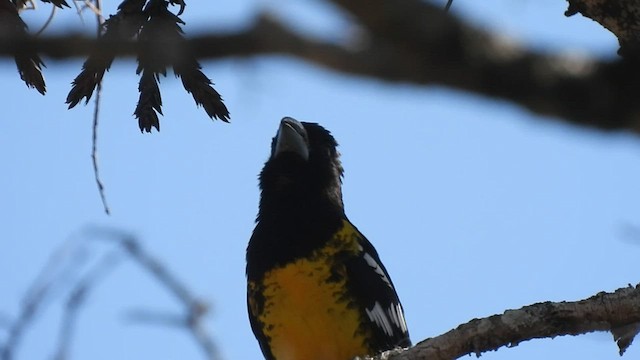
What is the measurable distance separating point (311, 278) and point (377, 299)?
16.2 inches

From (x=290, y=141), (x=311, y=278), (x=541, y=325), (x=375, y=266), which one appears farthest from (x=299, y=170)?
(x=541, y=325)

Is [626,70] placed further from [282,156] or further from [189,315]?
[282,156]

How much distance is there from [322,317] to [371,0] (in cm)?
382

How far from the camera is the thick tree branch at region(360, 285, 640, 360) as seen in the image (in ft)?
10.1

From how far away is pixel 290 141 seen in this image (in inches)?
229

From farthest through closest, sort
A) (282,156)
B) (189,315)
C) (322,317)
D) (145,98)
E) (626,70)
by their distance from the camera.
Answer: (282,156), (322,317), (189,315), (145,98), (626,70)

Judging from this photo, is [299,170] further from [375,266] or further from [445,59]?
[445,59]

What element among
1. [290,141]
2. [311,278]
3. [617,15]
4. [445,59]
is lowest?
[445,59]

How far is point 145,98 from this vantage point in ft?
10.3

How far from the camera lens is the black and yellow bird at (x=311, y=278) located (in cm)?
488

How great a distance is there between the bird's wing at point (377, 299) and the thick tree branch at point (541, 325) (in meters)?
1.50

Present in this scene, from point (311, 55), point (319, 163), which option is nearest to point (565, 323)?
point (311, 55)

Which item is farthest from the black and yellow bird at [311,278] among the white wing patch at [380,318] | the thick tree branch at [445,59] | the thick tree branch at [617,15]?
the thick tree branch at [445,59]

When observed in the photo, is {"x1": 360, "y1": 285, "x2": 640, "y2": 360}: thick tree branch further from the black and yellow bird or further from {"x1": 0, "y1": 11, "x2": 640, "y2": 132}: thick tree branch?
{"x1": 0, "y1": 11, "x2": 640, "y2": 132}: thick tree branch
